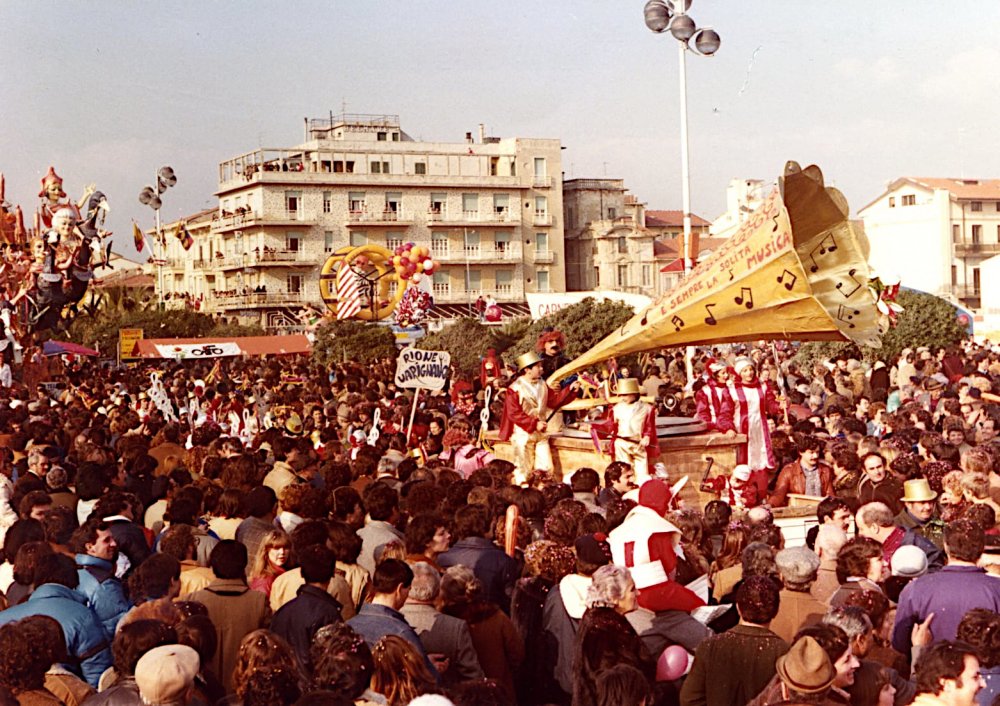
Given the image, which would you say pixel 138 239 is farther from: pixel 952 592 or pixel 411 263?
pixel 952 592

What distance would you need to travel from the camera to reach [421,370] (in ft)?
49.3

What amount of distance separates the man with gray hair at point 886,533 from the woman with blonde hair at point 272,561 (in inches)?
117

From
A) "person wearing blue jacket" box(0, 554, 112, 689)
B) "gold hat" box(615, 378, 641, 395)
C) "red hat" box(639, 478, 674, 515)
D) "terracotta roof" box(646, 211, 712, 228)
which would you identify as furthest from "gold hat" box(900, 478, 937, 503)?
"terracotta roof" box(646, 211, 712, 228)

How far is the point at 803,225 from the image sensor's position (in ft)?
40.9

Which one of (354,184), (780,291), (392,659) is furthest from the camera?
(354,184)

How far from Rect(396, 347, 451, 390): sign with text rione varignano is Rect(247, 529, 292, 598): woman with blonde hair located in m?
8.00

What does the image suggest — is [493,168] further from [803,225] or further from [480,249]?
[803,225]

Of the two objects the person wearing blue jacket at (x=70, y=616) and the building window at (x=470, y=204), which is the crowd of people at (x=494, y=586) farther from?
the building window at (x=470, y=204)

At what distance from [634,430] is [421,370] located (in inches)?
151

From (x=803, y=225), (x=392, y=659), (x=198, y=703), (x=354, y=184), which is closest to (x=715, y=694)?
(x=392, y=659)

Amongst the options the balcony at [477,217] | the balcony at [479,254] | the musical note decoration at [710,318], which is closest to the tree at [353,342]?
the musical note decoration at [710,318]

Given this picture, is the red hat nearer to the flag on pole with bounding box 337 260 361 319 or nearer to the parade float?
the parade float

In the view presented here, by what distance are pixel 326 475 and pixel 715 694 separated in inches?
181

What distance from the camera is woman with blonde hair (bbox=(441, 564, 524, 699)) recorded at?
582 centimetres
